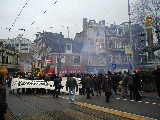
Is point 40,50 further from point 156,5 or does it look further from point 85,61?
point 156,5

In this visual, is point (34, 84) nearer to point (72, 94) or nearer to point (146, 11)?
point (72, 94)

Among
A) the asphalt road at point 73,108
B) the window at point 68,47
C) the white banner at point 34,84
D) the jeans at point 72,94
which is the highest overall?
the window at point 68,47

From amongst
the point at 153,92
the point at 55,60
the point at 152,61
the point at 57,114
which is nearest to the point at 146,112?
the point at 57,114

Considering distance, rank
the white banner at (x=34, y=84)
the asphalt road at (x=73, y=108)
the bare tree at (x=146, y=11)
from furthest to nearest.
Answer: the bare tree at (x=146, y=11), the white banner at (x=34, y=84), the asphalt road at (x=73, y=108)

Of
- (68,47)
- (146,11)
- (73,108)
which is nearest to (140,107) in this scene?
(73,108)

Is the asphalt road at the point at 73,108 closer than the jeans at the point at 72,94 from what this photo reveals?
Yes

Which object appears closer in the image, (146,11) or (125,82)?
(125,82)

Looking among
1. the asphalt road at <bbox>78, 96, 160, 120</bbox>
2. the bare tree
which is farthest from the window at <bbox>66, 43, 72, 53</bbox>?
the asphalt road at <bbox>78, 96, 160, 120</bbox>

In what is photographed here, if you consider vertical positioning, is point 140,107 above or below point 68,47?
below

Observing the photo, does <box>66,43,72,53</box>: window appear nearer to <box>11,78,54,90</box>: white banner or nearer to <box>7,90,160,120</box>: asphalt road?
<box>11,78,54,90</box>: white banner

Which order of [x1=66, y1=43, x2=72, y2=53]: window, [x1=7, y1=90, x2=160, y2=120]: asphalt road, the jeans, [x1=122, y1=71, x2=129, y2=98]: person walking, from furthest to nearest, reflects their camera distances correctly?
1. [x1=66, y1=43, x2=72, y2=53]: window
2. [x1=122, y1=71, x2=129, y2=98]: person walking
3. the jeans
4. [x1=7, y1=90, x2=160, y2=120]: asphalt road

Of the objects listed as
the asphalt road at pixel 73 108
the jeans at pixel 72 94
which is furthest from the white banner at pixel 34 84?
the asphalt road at pixel 73 108

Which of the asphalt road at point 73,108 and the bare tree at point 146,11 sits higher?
the bare tree at point 146,11

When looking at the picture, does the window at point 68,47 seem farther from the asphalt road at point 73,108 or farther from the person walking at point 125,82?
the asphalt road at point 73,108
